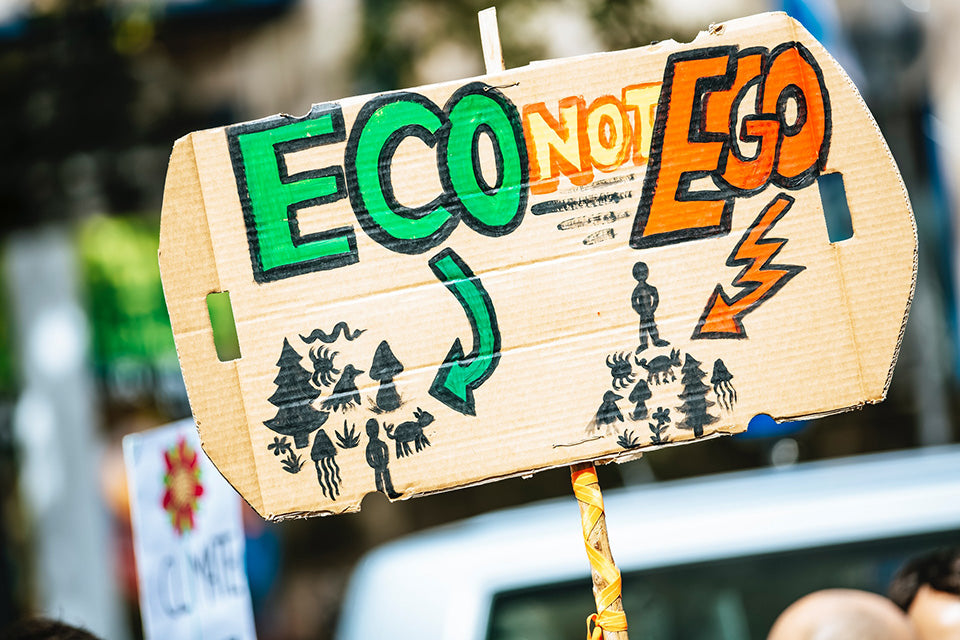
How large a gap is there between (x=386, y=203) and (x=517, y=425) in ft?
1.39

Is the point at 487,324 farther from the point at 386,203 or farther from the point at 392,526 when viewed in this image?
the point at 392,526

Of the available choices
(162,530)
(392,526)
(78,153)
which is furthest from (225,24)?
(162,530)

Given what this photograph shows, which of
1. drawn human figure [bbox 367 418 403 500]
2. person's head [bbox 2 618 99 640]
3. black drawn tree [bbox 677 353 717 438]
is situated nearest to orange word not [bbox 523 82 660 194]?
black drawn tree [bbox 677 353 717 438]

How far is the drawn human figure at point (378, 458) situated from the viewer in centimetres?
166

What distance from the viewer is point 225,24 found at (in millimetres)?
6711

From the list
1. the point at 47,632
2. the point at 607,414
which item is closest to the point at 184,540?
the point at 47,632

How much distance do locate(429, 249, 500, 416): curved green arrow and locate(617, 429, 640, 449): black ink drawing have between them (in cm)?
24

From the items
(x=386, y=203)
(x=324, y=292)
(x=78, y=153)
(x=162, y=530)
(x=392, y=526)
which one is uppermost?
(x=78, y=153)

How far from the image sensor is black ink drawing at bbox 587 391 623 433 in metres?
1.66

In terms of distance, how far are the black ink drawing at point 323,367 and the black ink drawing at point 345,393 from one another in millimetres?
16

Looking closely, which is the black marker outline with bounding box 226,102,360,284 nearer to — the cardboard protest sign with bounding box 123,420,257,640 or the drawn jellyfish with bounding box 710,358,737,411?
the drawn jellyfish with bounding box 710,358,737,411

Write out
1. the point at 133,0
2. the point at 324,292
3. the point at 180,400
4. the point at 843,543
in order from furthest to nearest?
the point at 180,400 → the point at 133,0 → the point at 843,543 → the point at 324,292

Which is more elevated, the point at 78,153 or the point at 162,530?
the point at 78,153

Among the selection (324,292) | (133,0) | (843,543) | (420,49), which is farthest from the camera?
(420,49)
